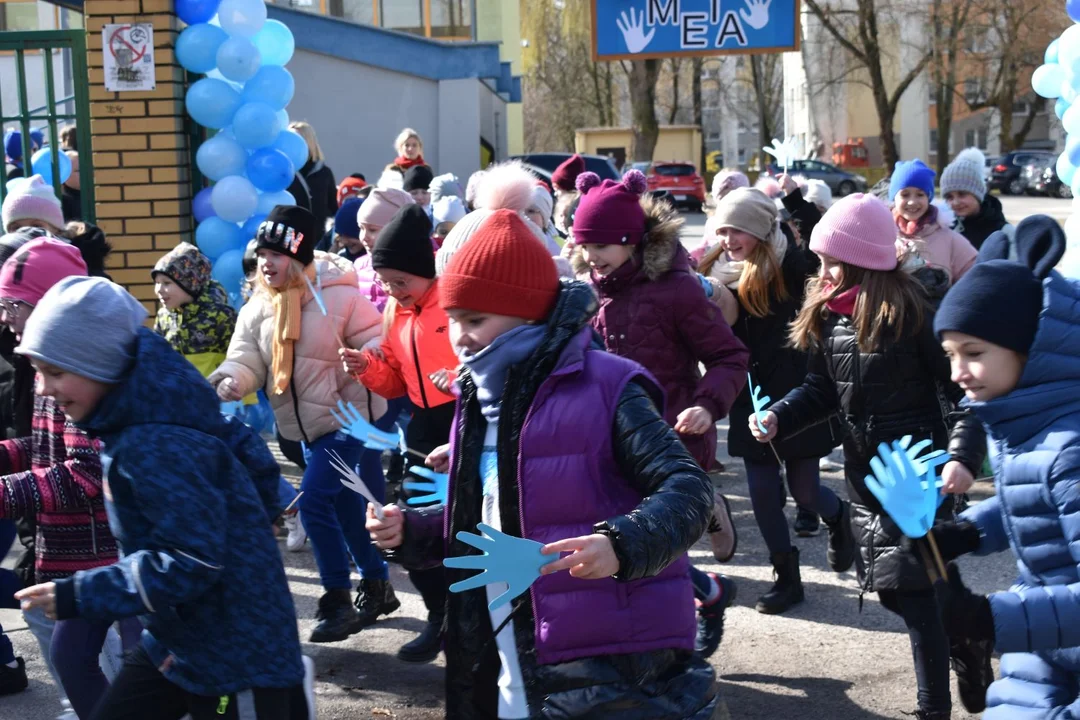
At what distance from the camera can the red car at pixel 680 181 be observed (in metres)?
36.8

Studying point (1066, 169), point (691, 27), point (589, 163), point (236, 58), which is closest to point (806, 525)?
point (1066, 169)

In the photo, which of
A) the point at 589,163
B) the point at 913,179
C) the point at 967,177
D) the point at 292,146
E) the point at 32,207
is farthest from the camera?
the point at 589,163

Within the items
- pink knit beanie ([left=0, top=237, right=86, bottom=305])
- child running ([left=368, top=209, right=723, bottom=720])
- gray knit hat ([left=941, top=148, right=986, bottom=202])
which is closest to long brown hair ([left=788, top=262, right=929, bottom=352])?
child running ([left=368, top=209, right=723, bottom=720])

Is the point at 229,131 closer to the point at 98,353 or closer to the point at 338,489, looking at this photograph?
the point at 338,489

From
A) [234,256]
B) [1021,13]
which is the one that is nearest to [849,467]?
[234,256]

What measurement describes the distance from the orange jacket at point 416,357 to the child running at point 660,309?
61 centimetres

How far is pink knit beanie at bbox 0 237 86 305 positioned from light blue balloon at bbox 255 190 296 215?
4206mm

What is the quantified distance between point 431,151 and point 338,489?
15593mm

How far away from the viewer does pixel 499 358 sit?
2.89 m

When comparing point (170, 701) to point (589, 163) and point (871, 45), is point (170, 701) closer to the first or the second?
point (589, 163)

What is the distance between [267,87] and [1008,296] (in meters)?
6.64

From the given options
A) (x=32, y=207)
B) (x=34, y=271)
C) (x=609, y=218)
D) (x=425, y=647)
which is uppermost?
(x=32, y=207)

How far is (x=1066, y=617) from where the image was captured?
2633mm

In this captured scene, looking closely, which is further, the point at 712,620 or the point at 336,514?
the point at 336,514
